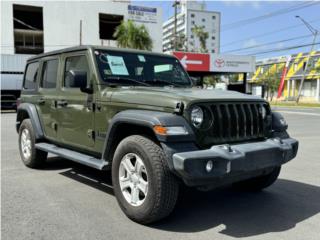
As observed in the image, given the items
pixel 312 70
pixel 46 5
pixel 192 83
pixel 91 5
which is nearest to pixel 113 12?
pixel 91 5

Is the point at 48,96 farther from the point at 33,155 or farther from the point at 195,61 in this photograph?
the point at 195,61

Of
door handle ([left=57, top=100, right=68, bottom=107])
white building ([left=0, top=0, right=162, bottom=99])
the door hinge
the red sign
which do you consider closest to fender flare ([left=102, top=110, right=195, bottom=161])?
the door hinge

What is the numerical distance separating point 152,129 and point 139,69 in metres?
1.86

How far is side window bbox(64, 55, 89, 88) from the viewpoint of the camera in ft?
17.4

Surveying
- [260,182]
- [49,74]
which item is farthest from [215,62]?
[260,182]

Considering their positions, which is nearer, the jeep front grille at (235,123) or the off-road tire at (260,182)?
the jeep front grille at (235,123)

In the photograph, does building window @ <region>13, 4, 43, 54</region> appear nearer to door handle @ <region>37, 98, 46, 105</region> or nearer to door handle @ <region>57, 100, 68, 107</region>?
door handle @ <region>37, 98, 46, 105</region>

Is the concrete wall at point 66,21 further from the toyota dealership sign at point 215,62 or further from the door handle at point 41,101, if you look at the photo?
the door handle at point 41,101

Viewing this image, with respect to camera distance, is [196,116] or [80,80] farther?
[80,80]

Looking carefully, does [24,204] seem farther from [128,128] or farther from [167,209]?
[167,209]

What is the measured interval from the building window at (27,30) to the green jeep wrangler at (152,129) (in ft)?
138

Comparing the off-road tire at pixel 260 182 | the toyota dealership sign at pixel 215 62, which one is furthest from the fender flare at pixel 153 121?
the toyota dealership sign at pixel 215 62

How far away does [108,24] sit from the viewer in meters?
49.8

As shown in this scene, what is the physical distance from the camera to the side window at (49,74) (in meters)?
6.09
